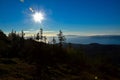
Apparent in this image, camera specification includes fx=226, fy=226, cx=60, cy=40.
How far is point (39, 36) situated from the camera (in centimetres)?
13925

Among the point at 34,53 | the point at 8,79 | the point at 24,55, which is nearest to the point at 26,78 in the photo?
the point at 8,79

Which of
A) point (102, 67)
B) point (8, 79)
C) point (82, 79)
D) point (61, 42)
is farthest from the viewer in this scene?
point (61, 42)

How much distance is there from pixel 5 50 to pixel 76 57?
78.0 feet

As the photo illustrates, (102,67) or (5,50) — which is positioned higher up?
(5,50)

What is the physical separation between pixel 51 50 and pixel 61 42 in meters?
45.3

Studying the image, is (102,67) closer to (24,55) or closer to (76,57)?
(76,57)

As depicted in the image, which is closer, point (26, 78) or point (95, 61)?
point (26, 78)

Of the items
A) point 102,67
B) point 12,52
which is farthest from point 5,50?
point 102,67

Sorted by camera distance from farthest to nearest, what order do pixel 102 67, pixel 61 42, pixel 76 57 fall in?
pixel 61 42
pixel 76 57
pixel 102 67

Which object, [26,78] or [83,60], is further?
[83,60]

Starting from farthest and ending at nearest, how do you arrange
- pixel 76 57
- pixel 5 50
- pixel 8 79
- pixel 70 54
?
pixel 70 54
pixel 76 57
pixel 5 50
pixel 8 79

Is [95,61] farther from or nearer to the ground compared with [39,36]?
nearer to the ground

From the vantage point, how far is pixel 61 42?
13125 centimetres

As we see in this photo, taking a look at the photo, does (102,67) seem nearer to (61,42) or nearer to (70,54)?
(70,54)
